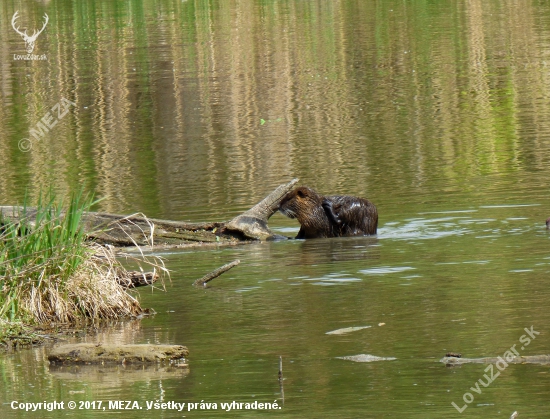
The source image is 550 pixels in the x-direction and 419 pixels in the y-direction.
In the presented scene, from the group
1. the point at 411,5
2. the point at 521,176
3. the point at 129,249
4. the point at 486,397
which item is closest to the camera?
the point at 486,397

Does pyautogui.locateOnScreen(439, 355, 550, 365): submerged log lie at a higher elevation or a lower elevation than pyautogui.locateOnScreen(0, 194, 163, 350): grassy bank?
lower

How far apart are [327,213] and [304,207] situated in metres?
0.33

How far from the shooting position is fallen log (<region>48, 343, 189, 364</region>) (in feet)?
29.9

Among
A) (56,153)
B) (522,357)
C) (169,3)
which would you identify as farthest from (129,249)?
(169,3)

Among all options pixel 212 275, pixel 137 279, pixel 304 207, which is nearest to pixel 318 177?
pixel 304 207

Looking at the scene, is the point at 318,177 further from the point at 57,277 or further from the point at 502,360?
the point at 502,360

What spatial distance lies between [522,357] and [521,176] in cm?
986

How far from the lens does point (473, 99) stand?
89.5 ft

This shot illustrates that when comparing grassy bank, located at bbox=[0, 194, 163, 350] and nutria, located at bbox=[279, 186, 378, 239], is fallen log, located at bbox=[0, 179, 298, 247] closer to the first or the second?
nutria, located at bbox=[279, 186, 378, 239]

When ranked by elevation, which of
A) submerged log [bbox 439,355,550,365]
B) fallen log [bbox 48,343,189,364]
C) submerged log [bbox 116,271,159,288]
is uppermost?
submerged log [bbox 116,271,159,288]

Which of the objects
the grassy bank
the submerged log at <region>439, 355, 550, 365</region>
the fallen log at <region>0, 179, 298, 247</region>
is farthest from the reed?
the submerged log at <region>439, 355, 550, 365</region>

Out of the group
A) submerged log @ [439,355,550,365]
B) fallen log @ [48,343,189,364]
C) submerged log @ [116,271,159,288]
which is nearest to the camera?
submerged log @ [439,355,550,365]

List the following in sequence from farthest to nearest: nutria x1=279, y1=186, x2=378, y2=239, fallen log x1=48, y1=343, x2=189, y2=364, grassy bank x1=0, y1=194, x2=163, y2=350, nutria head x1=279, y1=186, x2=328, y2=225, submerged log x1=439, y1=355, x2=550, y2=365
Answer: nutria head x1=279, y1=186, x2=328, y2=225 < nutria x1=279, y1=186, x2=378, y2=239 < grassy bank x1=0, y1=194, x2=163, y2=350 < fallen log x1=48, y1=343, x2=189, y2=364 < submerged log x1=439, y1=355, x2=550, y2=365

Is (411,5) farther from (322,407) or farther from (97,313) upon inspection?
(322,407)
